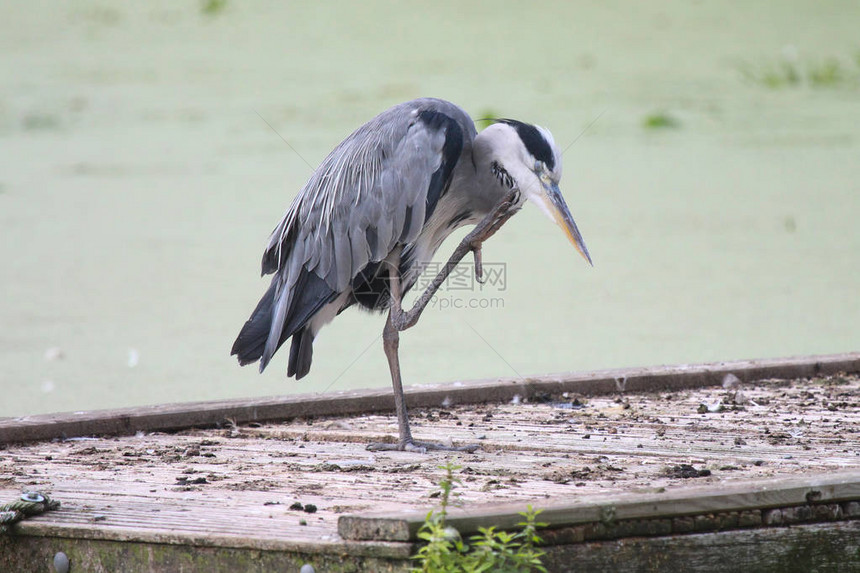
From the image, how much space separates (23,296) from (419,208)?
3.45 m

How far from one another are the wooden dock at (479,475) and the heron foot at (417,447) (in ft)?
0.22

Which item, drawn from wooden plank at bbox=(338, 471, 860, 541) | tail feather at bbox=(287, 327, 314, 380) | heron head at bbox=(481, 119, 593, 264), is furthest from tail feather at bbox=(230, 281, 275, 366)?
wooden plank at bbox=(338, 471, 860, 541)

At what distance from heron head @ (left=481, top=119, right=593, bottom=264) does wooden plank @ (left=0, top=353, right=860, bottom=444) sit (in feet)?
2.33

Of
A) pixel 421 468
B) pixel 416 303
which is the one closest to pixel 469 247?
pixel 416 303

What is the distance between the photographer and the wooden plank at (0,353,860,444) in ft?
11.0

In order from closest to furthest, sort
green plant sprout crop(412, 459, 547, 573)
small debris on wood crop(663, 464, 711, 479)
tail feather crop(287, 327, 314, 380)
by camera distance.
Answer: green plant sprout crop(412, 459, 547, 573)
small debris on wood crop(663, 464, 711, 479)
tail feather crop(287, 327, 314, 380)

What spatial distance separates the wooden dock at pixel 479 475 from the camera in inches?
81.2

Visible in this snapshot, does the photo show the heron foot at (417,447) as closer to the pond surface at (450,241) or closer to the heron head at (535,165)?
the heron head at (535,165)

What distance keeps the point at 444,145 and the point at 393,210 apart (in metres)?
0.24

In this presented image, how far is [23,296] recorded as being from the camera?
19.8ft

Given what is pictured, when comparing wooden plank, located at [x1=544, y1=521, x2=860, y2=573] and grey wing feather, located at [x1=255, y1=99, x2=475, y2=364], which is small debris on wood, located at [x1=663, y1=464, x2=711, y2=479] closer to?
wooden plank, located at [x1=544, y1=521, x2=860, y2=573]

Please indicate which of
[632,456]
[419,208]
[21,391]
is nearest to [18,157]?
[21,391]

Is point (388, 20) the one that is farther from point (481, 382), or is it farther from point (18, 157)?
point (481, 382)

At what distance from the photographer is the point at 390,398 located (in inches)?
148
